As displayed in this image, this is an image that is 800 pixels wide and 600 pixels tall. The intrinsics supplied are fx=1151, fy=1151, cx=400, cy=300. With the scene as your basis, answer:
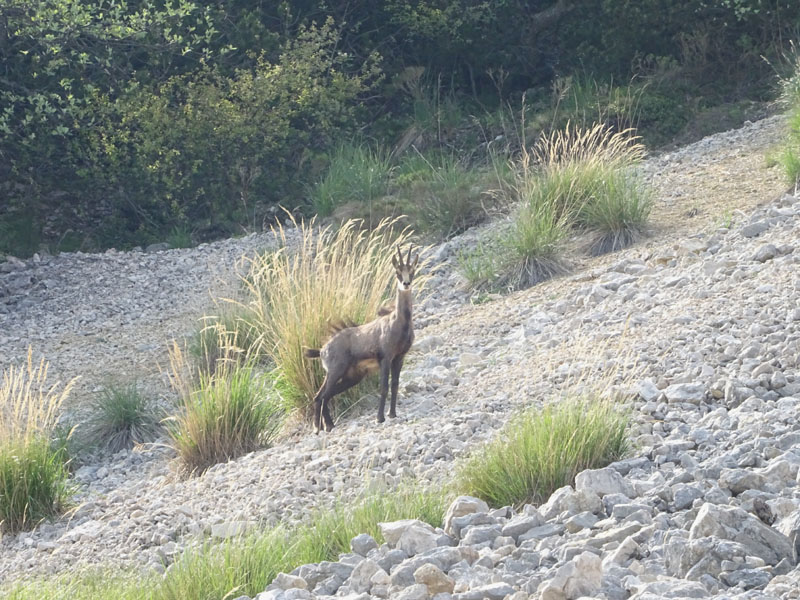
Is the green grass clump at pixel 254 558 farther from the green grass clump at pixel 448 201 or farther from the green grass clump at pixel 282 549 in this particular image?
the green grass clump at pixel 448 201

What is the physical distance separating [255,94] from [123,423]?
808cm

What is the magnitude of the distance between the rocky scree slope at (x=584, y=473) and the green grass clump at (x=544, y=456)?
0.12m

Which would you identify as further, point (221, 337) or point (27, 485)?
point (221, 337)

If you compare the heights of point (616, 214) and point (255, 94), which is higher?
point (255, 94)

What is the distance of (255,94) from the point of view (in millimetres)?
15875

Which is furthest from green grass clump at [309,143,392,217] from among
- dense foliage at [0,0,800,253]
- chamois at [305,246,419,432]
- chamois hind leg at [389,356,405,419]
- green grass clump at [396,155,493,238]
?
chamois hind leg at [389,356,405,419]

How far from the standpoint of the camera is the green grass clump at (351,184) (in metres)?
13.8

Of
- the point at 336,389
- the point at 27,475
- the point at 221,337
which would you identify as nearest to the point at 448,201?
the point at 221,337

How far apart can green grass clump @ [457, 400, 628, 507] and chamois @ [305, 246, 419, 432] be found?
1820 mm

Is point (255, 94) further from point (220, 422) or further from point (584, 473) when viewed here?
point (584, 473)

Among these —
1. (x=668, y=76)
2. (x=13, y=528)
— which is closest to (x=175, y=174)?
(x=668, y=76)

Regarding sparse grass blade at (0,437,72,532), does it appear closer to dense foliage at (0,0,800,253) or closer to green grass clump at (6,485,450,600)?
green grass clump at (6,485,450,600)

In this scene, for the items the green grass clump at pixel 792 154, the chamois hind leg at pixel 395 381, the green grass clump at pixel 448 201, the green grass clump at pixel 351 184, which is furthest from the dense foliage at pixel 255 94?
the chamois hind leg at pixel 395 381

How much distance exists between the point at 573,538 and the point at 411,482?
1.30m
